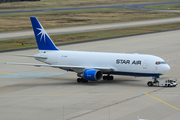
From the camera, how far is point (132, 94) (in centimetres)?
3184

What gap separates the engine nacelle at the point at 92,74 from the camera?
1423 inches

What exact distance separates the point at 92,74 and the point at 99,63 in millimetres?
2548

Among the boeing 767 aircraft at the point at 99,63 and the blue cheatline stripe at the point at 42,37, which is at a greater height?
the blue cheatline stripe at the point at 42,37

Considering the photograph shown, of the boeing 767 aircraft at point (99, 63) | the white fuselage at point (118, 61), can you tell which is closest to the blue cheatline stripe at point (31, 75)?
the boeing 767 aircraft at point (99, 63)

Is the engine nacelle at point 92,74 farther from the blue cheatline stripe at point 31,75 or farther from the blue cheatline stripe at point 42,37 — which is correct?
the blue cheatline stripe at point 31,75

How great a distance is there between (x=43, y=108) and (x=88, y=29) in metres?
75.4

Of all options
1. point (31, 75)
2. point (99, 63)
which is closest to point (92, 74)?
point (99, 63)

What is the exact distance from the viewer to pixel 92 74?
3619 cm

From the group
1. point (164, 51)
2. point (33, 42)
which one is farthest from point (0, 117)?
point (33, 42)

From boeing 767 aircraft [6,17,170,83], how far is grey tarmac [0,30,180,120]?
54.8 inches

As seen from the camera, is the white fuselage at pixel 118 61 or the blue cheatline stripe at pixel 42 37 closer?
the white fuselage at pixel 118 61

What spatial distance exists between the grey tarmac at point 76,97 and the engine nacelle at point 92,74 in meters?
0.94

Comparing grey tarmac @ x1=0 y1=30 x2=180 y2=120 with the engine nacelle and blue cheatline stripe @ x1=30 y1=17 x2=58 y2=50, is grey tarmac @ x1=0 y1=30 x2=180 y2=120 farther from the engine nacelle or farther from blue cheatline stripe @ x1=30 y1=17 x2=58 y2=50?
blue cheatline stripe @ x1=30 y1=17 x2=58 y2=50

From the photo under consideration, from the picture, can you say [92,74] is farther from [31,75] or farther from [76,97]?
[31,75]
